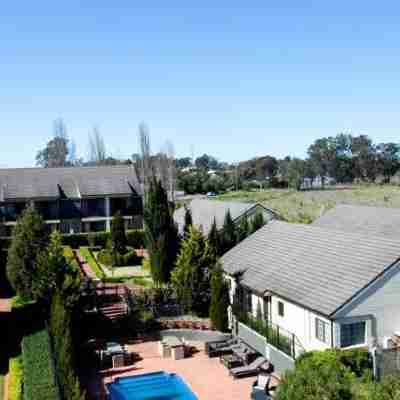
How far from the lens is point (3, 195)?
54219 millimetres

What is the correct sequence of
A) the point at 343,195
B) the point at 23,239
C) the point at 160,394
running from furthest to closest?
the point at 343,195 → the point at 23,239 → the point at 160,394

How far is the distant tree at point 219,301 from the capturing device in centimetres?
2667

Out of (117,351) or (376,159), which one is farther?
(376,159)

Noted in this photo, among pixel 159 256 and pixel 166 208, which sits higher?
pixel 166 208

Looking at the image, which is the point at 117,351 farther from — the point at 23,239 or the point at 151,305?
the point at 23,239

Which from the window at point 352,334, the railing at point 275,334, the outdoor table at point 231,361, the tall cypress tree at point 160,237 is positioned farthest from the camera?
the tall cypress tree at point 160,237

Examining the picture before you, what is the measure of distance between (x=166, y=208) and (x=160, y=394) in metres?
16.3

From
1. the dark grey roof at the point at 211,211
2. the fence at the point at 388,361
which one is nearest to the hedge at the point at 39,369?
the fence at the point at 388,361

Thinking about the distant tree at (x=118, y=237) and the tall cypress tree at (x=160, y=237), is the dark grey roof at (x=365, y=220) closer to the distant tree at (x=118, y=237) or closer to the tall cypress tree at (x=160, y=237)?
the tall cypress tree at (x=160, y=237)

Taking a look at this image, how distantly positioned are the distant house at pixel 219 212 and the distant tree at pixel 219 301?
56.0 feet

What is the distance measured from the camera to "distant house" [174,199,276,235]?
47.6m

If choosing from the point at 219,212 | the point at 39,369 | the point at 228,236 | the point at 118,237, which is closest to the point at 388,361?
the point at 39,369

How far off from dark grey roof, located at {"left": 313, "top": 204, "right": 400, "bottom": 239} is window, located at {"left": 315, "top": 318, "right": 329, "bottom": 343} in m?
14.5

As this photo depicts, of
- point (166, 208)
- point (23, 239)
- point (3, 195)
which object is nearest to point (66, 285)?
point (23, 239)
